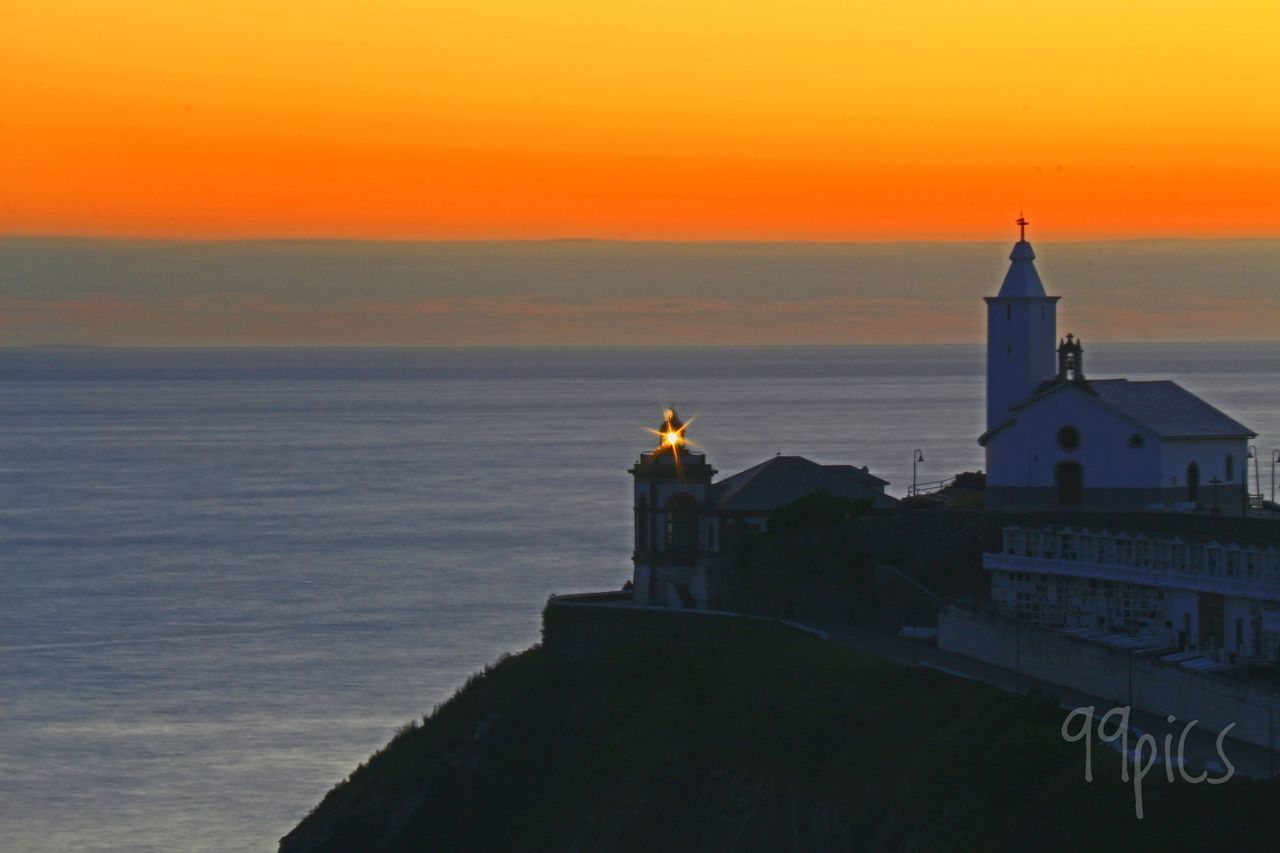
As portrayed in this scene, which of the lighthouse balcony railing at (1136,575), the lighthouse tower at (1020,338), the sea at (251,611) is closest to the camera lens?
the lighthouse balcony railing at (1136,575)

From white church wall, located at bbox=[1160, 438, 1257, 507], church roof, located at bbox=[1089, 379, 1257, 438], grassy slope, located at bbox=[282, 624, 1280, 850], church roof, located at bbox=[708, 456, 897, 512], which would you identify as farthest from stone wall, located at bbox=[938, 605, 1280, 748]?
church roof, located at bbox=[1089, 379, 1257, 438]

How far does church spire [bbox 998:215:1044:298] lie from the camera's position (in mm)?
65688

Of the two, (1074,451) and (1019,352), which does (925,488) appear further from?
(1074,451)

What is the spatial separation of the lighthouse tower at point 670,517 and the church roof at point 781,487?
0.72 metres

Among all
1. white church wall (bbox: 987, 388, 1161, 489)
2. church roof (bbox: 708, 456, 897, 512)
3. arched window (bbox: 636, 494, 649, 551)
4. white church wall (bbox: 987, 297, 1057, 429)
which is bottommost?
arched window (bbox: 636, 494, 649, 551)

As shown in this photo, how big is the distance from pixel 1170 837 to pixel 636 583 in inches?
1125

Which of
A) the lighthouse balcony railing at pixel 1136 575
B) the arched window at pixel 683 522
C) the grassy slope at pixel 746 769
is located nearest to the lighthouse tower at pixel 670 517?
the arched window at pixel 683 522

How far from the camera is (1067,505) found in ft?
201

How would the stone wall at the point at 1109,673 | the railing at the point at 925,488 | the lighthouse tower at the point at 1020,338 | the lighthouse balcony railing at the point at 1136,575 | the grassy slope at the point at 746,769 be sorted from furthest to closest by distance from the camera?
the railing at the point at 925,488 → the lighthouse tower at the point at 1020,338 → the lighthouse balcony railing at the point at 1136,575 → the stone wall at the point at 1109,673 → the grassy slope at the point at 746,769

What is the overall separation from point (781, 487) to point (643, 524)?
398 centimetres

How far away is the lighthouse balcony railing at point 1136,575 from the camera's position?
45.1 meters

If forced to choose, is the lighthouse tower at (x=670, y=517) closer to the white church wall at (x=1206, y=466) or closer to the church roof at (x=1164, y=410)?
the church roof at (x=1164, y=410)

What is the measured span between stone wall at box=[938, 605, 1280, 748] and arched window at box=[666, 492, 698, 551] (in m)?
10.8

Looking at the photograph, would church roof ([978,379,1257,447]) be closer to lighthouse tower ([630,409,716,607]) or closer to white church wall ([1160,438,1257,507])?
white church wall ([1160,438,1257,507])
